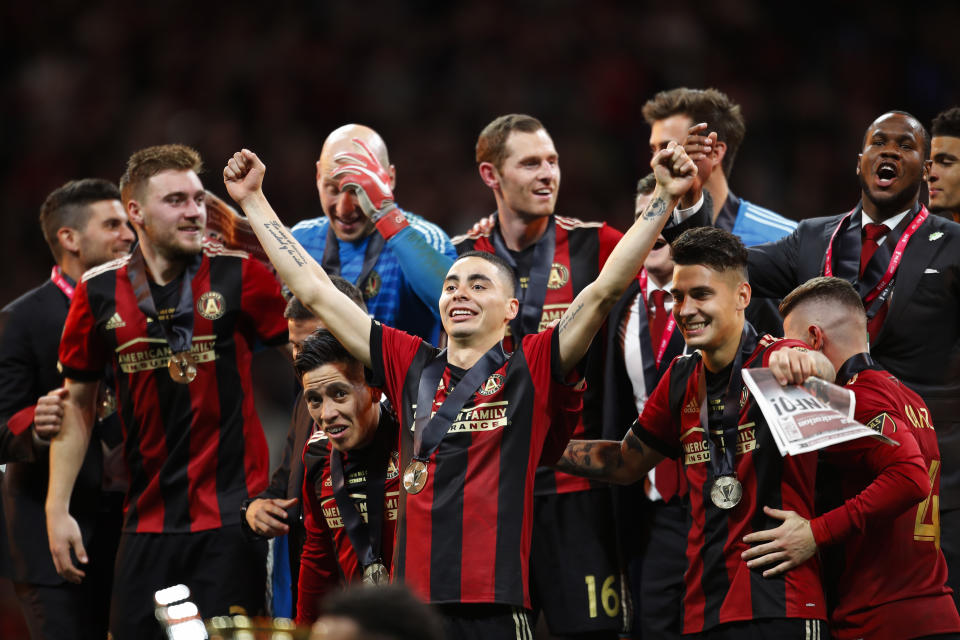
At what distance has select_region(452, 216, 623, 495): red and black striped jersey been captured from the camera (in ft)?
17.1

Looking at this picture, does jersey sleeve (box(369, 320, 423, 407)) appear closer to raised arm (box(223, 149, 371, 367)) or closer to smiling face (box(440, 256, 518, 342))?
raised arm (box(223, 149, 371, 367))

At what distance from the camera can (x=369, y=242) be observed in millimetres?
5797

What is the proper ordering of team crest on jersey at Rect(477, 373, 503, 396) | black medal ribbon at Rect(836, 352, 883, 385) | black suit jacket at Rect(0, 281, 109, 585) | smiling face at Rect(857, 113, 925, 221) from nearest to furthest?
team crest on jersey at Rect(477, 373, 503, 396), black medal ribbon at Rect(836, 352, 883, 385), smiling face at Rect(857, 113, 925, 221), black suit jacket at Rect(0, 281, 109, 585)

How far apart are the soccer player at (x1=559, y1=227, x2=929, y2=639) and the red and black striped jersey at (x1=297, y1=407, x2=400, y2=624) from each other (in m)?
0.94

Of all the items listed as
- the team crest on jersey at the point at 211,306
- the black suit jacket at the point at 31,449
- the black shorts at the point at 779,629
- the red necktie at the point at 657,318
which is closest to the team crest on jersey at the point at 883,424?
the black shorts at the point at 779,629

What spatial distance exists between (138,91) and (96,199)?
6.17 meters

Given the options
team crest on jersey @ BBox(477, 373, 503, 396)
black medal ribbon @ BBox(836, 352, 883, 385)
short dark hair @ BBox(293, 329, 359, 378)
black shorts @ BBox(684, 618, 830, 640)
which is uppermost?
short dark hair @ BBox(293, 329, 359, 378)

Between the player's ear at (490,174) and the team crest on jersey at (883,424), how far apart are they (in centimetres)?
230

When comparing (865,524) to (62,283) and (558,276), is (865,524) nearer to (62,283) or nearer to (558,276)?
(558,276)

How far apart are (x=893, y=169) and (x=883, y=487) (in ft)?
4.99

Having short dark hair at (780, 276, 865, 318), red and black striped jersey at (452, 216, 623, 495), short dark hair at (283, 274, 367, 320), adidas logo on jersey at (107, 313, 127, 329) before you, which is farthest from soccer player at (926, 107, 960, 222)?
adidas logo on jersey at (107, 313, 127, 329)

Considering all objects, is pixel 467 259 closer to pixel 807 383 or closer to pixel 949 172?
pixel 807 383

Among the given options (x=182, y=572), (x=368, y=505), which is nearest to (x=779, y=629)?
(x=368, y=505)

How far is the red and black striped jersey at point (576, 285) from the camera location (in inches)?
206
